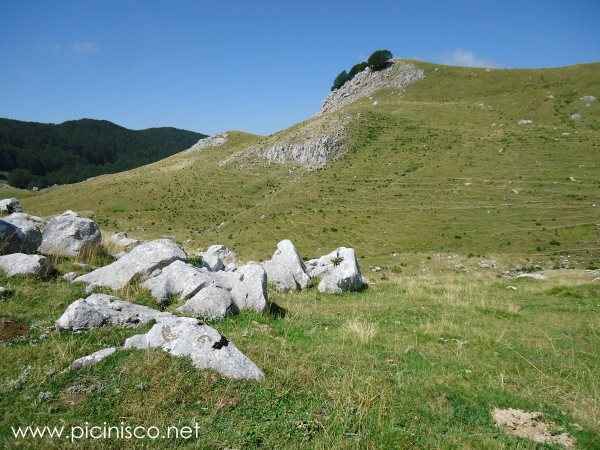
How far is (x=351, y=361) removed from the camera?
10289 millimetres

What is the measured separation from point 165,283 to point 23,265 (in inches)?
200

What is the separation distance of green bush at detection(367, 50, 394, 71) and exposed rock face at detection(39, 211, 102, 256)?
105938 mm

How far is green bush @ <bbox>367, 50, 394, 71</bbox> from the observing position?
359 ft

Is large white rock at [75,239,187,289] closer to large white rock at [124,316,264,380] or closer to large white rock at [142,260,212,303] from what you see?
large white rock at [142,260,212,303]

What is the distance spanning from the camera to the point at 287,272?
71.3 ft

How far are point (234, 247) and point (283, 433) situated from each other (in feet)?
122

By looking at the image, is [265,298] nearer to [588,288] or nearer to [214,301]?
[214,301]

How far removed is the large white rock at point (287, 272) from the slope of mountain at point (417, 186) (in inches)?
601

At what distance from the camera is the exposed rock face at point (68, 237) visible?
1805cm

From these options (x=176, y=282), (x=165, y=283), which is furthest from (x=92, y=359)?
(x=176, y=282)

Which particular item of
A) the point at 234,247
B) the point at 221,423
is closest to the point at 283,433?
the point at 221,423

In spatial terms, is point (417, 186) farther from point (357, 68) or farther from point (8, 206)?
point (357, 68)

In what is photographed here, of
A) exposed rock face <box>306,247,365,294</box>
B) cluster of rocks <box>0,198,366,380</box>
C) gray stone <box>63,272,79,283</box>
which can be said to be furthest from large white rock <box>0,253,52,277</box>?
exposed rock face <box>306,247,365,294</box>

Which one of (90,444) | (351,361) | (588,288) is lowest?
(588,288)
